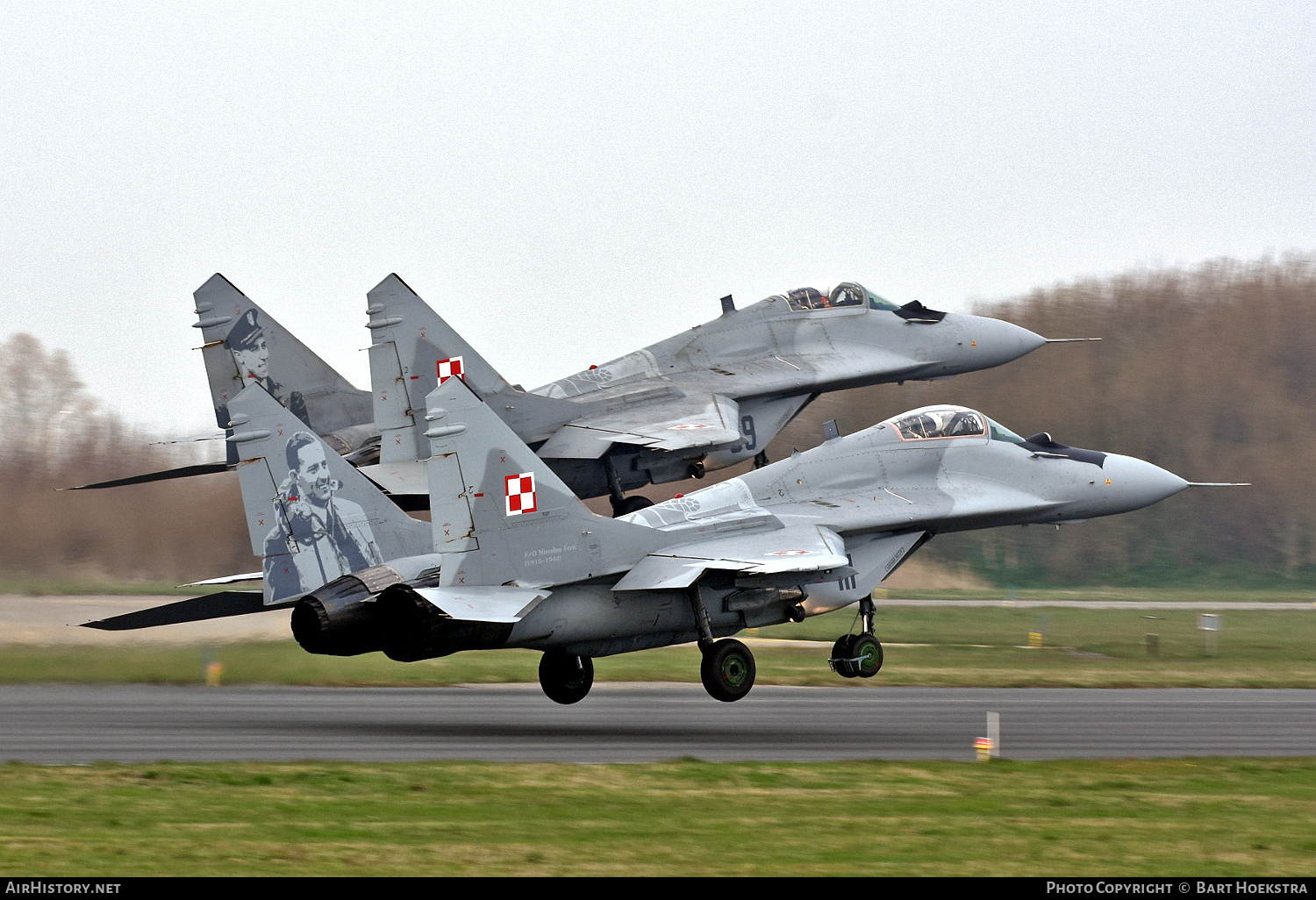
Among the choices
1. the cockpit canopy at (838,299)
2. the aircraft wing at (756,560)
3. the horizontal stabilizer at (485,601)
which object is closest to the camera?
the horizontal stabilizer at (485,601)

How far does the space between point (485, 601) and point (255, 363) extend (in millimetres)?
9084

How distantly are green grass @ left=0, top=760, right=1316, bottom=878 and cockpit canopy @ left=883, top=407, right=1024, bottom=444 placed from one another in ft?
22.7

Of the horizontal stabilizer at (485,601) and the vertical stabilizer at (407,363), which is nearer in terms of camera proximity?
the horizontal stabilizer at (485,601)

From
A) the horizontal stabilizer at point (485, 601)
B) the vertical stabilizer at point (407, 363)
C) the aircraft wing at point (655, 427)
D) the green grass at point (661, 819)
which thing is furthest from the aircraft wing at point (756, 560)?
Result: the vertical stabilizer at point (407, 363)

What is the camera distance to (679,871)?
9.62 m

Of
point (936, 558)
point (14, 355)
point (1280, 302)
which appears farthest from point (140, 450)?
point (1280, 302)

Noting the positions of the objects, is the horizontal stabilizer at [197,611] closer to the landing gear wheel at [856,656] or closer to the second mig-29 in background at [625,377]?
the second mig-29 in background at [625,377]

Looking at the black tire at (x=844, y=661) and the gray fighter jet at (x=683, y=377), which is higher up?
the gray fighter jet at (x=683, y=377)

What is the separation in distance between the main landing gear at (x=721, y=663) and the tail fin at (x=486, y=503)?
1.66 meters

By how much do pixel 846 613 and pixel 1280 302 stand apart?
2429 centimetres

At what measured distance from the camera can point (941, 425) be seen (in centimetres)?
2123

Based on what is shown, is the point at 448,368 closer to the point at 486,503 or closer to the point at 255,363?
the point at 255,363

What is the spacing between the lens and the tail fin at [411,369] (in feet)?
75.0
